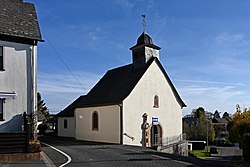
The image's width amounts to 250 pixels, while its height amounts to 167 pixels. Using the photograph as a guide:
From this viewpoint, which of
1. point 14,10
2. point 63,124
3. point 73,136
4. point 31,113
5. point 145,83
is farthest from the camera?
point 63,124

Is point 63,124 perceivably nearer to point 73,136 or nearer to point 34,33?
point 73,136

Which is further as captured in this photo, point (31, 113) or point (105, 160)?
point (31, 113)

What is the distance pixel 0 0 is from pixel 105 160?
476 inches

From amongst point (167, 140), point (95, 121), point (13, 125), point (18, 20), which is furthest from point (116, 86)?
point (13, 125)

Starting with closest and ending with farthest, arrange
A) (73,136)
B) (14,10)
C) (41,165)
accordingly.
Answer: (41,165) < (14,10) < (73,136)

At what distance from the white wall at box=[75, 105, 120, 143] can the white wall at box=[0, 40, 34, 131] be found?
437 inches

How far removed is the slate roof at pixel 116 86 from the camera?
29.2m

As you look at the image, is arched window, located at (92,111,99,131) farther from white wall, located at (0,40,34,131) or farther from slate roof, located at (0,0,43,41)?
slate roof, located at (0,0,43,41)

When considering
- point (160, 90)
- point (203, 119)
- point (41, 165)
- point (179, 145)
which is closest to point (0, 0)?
point (41, 165)

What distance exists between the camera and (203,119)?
61688mm

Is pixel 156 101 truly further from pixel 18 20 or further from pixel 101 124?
pixel 18 20

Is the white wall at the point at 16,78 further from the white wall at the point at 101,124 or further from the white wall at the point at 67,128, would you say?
the white wall at the point at 67,128

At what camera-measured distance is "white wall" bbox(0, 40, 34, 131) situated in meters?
17.5

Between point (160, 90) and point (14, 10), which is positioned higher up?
point (14, 10)
